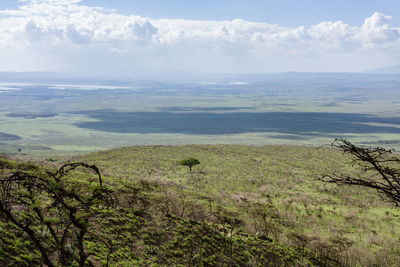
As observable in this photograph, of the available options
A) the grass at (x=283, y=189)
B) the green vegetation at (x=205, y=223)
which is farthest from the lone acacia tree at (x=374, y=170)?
the grass at (x=283, y=189)

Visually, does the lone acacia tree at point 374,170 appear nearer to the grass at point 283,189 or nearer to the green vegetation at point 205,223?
the green vegetation at point 205,223

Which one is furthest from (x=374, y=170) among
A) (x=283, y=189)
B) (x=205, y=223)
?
(x=283, y=189)

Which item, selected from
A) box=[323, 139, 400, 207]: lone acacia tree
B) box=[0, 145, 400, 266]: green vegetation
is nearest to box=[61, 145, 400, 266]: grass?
box=[0, 145, 400, 266]: green vegetation

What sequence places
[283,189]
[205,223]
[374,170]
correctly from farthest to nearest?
1. [283,189]
2. [205,223]
3. [374,170]

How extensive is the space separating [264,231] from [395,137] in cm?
18411

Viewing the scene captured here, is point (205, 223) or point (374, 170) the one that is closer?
point (374, 170)

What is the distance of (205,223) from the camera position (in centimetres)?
1488

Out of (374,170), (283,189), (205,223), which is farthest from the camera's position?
(283,189)

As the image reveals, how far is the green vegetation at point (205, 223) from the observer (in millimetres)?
9312

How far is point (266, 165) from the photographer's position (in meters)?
49.7

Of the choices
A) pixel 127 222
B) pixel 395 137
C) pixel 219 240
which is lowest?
pixel 395 137

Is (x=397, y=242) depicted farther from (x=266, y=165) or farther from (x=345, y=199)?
(x=266, y=165)

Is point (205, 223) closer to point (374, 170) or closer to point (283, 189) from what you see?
point (374, 170)

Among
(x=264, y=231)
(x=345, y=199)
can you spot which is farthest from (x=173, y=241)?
(x=345, y=199)
